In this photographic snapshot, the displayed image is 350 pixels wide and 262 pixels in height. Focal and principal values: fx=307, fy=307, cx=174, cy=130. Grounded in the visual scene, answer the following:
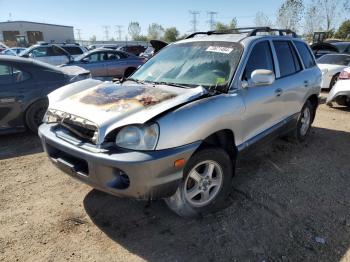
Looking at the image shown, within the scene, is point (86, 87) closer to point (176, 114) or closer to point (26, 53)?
point (176, 114)

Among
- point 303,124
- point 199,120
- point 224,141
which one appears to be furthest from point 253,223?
point 303,124

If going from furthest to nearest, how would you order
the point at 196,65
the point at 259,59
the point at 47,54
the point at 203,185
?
the point at 47,54 < the point at 259,59 < the point at 196,65 < the point at 203,185

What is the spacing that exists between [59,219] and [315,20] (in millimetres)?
42289

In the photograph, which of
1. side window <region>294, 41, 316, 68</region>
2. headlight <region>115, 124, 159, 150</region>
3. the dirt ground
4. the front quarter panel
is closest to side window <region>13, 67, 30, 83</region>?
the dirt ground

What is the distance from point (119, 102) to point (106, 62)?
9391 millimetres

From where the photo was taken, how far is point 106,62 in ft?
38.6

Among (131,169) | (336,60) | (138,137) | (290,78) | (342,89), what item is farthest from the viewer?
(336,60)

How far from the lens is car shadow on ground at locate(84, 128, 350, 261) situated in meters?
2.71

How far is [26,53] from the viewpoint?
13.7 meters

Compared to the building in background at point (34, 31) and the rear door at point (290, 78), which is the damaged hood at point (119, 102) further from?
the building in background at point (34, 31)

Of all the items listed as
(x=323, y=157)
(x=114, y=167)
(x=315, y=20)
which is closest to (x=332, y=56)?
(x=323, y=157)

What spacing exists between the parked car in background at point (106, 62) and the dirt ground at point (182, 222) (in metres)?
7.53

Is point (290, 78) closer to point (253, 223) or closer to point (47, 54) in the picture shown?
point (253, 223)

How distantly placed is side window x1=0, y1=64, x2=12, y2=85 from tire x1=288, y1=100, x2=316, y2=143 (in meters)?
5.05
